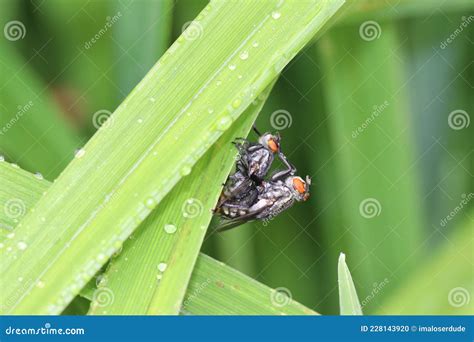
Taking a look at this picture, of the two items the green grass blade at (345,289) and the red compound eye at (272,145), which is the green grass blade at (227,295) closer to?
the green grass blade at (345,289)

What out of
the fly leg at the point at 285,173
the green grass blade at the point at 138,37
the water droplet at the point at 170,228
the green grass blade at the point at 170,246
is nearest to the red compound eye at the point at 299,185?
the fly leg at the point at 285,173

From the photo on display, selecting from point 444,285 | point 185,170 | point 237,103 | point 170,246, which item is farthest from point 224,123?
point 444,285

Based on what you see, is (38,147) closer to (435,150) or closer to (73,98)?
(73,98)

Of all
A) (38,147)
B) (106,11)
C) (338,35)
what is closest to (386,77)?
(338,35)

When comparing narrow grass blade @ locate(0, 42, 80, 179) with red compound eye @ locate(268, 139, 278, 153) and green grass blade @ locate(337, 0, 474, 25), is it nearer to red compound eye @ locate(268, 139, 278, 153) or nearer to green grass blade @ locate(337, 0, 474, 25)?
red compound eye @ locate(268, 139, 278, 153)

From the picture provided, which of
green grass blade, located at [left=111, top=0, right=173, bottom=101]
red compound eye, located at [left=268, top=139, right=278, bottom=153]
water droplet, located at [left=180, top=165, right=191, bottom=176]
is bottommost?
water droplet, located at [left=180, top=165, right=191, bottom=176]

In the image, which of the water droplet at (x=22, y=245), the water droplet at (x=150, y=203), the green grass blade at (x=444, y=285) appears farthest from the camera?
the green grass blade at (x=444, y=285)

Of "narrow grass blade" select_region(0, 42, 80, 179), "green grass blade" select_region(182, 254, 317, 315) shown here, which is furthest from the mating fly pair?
"narrow grass blade" select_region(0, 42, 80, 179)
